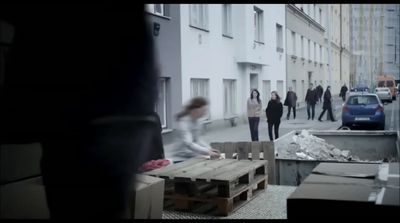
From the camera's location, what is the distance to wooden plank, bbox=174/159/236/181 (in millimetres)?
3158

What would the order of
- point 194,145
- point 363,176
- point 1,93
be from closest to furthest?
point 1,93
point 363,176
point 194,145

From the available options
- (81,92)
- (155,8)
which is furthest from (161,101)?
(81,92)

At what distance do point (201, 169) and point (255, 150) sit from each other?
0.78 metres

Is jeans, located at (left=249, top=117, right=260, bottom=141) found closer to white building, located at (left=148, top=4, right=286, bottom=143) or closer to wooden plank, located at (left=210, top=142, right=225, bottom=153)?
white building, located at (left=148, top=4, right=286, bottom=143)

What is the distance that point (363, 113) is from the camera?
5.36 meters

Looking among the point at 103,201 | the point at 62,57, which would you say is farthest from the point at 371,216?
the point at 62,57

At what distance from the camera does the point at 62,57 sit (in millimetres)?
1217

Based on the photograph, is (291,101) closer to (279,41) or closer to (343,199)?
(279,41)

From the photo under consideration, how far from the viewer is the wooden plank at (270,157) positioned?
3786 millimetres

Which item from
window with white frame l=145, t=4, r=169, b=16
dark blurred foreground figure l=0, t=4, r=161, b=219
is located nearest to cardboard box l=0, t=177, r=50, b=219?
dark blurred foreground figure l=0, t=4, r=161, b=219

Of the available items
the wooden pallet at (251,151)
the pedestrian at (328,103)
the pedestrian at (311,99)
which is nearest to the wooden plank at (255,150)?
the wooden pallet at (251,151)

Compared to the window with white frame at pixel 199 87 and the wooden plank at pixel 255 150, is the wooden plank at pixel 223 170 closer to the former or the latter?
the wooden plank at pixel 255 150

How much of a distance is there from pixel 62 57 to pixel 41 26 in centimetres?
12

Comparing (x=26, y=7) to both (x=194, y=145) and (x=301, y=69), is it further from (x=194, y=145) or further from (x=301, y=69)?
(x=301, y=69)
